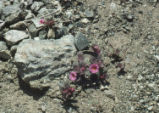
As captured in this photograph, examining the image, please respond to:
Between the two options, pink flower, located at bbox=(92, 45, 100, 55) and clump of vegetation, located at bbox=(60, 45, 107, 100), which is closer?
clump of vegetation, located at bbox=(60, 45, 107, 100)

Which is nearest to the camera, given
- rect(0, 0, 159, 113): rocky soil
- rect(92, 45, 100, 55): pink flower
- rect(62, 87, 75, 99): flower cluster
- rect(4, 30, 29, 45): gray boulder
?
rect(62, 87, 75, 99): flower cluster

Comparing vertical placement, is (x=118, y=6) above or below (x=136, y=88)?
above

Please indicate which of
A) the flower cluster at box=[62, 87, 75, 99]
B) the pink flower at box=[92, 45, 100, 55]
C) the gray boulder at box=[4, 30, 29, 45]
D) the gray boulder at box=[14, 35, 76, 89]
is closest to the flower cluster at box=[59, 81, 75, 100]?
the flower cluster at box=[62, 87, 75, 99]

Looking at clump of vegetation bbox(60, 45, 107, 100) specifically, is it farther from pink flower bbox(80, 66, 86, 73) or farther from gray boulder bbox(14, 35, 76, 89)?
gray boulder bbox(14, 35, 76, 89)

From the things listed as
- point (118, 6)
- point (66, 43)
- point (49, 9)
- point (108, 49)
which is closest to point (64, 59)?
point (66, 43)

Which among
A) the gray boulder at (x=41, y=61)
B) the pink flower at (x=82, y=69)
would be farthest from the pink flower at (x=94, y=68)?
the gray boulder at (x=41, y=61)

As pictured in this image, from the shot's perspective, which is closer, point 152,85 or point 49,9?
point 152,85

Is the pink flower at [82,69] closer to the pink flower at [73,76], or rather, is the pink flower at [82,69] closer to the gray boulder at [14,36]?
the pink flower at [73,76]

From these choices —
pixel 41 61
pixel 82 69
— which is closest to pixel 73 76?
pixel 82 69

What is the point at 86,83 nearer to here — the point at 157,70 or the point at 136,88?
the point at 136,88
